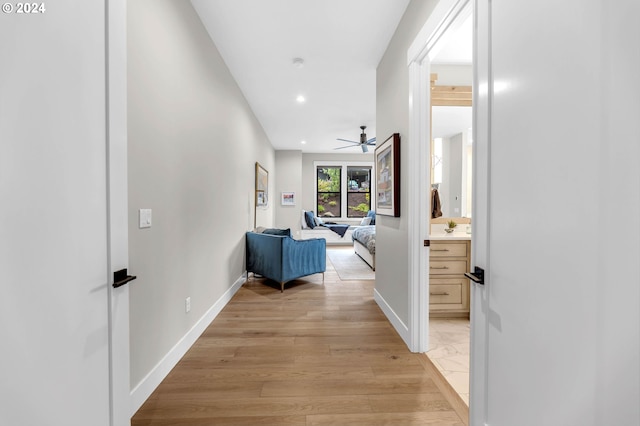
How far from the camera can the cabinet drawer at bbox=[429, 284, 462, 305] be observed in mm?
2686

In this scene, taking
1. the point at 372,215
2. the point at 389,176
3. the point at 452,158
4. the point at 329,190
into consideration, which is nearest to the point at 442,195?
the point at 452,158

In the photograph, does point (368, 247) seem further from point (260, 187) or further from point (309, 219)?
point (309, 219)

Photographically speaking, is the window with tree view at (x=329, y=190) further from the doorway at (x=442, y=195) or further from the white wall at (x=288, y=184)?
the doorway at (x=442, y=195)

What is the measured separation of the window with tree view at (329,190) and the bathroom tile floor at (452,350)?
19.5 ft

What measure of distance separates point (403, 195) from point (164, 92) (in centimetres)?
200

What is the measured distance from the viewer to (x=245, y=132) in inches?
159

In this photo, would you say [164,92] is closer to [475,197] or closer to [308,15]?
[308,15]

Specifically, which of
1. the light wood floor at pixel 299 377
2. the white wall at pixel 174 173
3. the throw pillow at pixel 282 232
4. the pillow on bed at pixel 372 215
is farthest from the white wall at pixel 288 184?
the light wood floor at pixel 299 377

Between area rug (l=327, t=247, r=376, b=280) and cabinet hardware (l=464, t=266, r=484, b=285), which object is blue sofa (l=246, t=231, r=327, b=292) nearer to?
area rug (l=327, t=247, r=376, b=280)

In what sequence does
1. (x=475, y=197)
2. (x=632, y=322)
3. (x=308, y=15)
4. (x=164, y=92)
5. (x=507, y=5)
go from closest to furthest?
1. (x=632, y=322)
2. (x=507, y=5)
3. (x=475, y=197)
4. (x=164, y=92)
5. (x=308, y=15)

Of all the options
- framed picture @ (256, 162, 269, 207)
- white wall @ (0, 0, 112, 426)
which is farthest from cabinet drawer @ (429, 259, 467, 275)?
framed picture @ (256, 162, 269, 207)

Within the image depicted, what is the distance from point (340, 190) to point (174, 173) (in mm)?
6797

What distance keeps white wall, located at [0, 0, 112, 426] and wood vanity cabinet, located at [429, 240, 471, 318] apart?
2.62 meters

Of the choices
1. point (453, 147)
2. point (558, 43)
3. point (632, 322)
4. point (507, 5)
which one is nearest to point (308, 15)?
point (507, 5)
